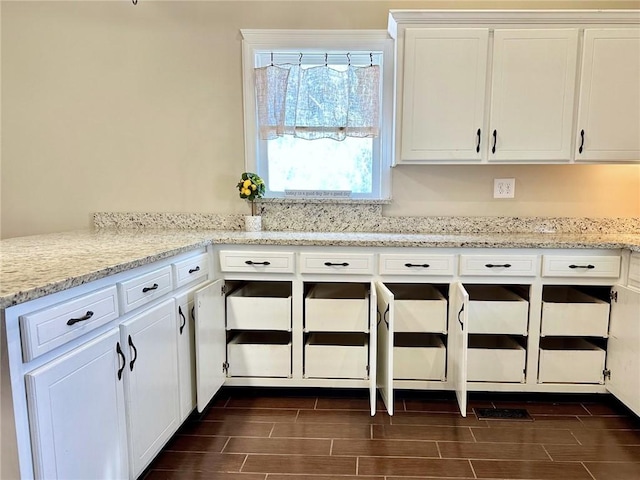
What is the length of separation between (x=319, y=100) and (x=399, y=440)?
196cm

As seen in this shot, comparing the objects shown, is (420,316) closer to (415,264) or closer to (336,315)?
(415,264)

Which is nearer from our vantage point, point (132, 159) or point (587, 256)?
point (587, 256)

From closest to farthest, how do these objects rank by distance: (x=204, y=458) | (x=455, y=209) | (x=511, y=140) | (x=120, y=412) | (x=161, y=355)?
(x=120, y=412), (x=161, y=355), (x=204, y=458), (x=511, y=140), (x=455, y=209)

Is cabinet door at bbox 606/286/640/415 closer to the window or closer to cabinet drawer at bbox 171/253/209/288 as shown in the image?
the window

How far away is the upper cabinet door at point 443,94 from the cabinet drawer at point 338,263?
0.65 m

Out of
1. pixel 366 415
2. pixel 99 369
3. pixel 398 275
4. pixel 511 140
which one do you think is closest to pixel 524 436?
pixel 366 415

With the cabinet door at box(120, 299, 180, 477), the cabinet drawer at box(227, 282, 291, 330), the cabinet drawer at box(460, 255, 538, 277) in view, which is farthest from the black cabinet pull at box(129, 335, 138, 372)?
the cabinet drawer at box(460, 255, 538, 277)

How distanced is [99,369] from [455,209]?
2151mm

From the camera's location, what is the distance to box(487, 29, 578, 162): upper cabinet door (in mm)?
2219

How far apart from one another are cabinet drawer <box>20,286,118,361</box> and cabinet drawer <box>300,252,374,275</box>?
1.01m

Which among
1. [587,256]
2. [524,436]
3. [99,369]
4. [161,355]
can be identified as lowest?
[524,436]

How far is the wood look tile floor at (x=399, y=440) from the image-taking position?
1.68 meters

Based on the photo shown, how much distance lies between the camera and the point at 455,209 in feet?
8.62

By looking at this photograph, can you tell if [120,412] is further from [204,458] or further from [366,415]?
[366,415]
